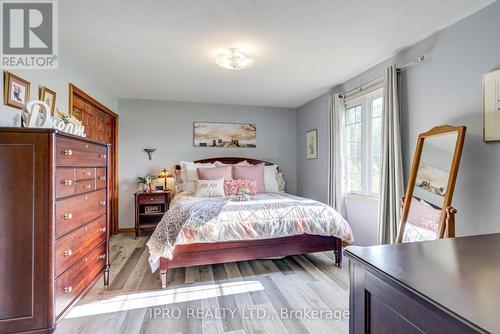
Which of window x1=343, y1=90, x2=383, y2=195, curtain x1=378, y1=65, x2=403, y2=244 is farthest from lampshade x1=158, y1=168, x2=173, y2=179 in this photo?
curtain x1=378, y1=65, x2=403, y2=244

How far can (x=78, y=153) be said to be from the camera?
72.4 inches

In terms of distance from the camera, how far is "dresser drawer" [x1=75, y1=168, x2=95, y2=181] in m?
1.84

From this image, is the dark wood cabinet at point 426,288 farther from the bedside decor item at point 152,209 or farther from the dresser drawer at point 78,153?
the bedside decor item at point 152,209

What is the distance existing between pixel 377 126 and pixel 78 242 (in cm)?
333

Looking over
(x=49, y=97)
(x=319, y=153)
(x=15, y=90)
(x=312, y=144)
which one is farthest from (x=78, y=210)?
(x=312, y=144)

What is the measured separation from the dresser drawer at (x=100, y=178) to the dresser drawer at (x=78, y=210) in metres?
0.06

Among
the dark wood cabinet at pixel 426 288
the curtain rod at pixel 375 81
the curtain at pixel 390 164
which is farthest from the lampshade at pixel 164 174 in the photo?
the dark wood cabinet at pixel 426 288

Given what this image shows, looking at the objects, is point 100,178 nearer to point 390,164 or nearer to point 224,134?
point 224,134

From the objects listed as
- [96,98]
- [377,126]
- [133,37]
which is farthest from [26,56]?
[377,126]

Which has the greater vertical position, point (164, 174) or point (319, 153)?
point (319, 153)

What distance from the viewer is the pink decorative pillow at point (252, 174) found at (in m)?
3.88

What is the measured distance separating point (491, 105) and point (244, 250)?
2.43 metres

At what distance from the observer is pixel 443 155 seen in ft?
6.70

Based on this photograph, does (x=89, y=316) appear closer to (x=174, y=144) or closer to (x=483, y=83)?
(x=174, y=144)
